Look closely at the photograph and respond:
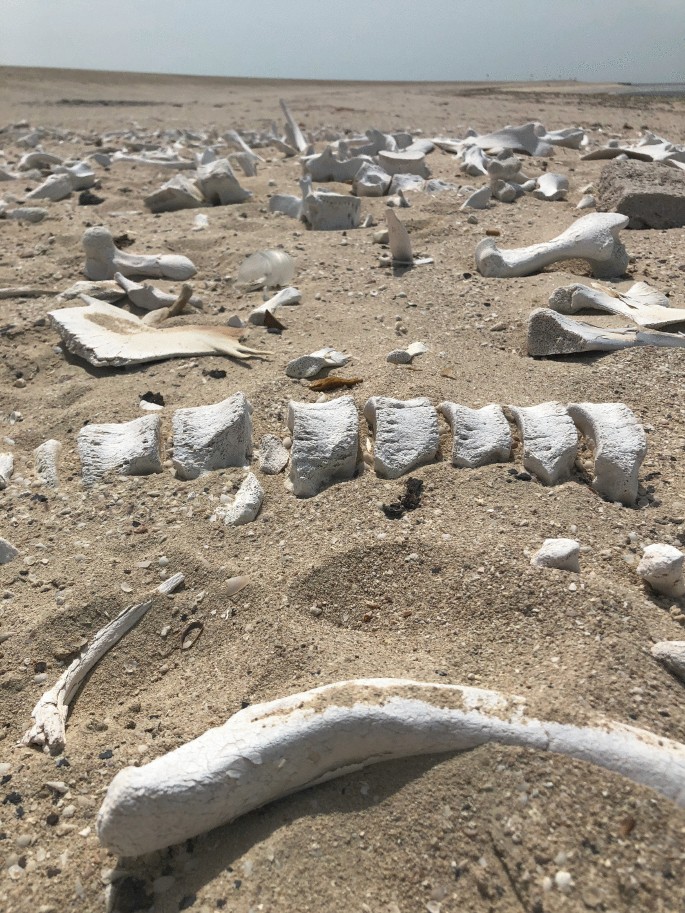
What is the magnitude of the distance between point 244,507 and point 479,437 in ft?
2.49

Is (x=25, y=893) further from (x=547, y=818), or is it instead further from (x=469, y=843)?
(x=547, y=818)

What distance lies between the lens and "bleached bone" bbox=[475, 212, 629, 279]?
3998 millimetres

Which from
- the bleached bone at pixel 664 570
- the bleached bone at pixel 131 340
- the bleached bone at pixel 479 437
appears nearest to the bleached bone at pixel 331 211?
the bleached bone at pixel 131 340

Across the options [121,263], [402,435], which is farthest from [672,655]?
[121,263]

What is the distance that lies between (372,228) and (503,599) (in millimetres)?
3644

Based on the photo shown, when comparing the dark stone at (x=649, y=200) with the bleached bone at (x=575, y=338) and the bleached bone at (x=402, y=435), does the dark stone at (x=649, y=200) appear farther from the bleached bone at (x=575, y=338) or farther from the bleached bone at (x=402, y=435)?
the bleached bone at (x=402, y=435)

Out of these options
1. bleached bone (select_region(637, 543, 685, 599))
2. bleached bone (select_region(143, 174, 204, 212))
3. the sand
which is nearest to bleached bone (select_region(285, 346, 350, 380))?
the sand

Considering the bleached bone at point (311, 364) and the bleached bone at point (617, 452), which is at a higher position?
the bleached bone at point (617, 452)

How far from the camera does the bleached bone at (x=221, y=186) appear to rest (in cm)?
582

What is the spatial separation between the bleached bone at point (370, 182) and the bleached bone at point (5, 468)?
12.9 feet

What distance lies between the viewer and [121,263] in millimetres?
4355

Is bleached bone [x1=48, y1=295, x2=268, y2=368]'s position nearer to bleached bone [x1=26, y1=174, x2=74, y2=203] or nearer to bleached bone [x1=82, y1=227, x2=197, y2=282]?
bleached bone [x1=82, y1=227, x2=197, y2=282]

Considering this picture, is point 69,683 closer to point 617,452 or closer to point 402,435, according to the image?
point 402,435

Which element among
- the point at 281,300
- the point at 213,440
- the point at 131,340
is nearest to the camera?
the point at 213,440
